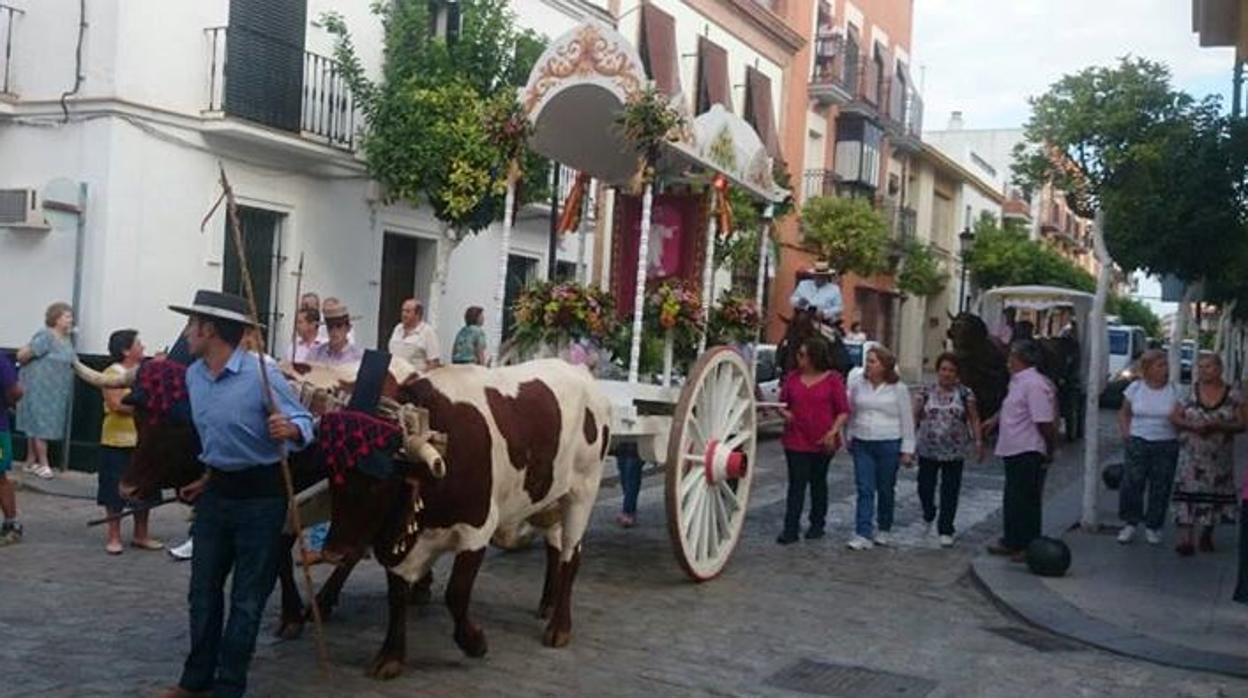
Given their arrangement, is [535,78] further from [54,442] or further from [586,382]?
[54,442]

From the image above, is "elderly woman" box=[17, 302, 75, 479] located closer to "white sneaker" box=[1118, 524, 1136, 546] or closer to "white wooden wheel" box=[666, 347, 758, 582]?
"white wooden wheel" box=[666, 347, 758, 582]

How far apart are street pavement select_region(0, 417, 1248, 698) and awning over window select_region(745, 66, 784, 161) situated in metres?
18.2

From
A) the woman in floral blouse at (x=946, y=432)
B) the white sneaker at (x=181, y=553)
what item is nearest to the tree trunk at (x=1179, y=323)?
the woman in floral blouse at (x=946, y=432)

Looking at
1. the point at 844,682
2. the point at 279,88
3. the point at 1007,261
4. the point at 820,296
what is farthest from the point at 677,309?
the point at 1007,261

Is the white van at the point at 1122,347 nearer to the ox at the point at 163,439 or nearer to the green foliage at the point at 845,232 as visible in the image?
the green foliage at the point at 845,232

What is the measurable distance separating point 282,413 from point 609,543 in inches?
200

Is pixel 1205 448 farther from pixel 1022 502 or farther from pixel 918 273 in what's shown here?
pixel 918 273

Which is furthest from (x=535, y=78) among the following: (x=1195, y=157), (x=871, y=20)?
(x=871, y=20)

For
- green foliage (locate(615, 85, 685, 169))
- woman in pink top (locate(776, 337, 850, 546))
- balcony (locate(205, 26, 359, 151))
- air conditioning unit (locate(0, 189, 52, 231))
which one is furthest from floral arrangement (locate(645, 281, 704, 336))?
air conditioning unit (locate(0, 189, 52, 231))

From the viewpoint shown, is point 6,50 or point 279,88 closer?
point 6,50

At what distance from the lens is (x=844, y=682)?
6.68m

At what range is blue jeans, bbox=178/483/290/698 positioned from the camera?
5375mm

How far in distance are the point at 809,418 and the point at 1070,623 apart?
2.76m

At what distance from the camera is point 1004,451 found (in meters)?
10.0
